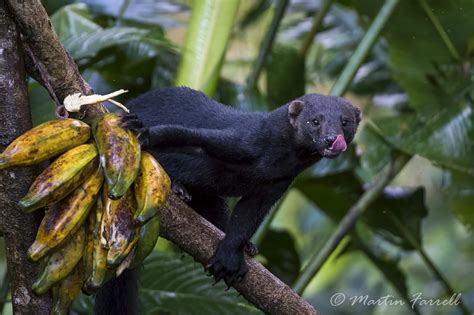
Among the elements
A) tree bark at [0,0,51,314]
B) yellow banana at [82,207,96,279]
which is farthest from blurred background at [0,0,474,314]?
yellow banana at [82,207,96,279]

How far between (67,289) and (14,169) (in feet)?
0.91

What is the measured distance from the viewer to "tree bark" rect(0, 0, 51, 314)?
185 cm

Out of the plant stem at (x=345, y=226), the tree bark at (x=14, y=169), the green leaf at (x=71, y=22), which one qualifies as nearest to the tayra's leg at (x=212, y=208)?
the plant stem at (x=345, y=226)

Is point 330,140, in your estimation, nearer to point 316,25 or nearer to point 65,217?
point 65,217

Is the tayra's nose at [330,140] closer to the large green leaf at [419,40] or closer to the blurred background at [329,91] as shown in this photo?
the blurred background at [329,91]

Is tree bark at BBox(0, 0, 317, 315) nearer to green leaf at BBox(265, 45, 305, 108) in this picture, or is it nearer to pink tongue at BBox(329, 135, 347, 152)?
pink tongue at BBox(329, 135, 347, 152)

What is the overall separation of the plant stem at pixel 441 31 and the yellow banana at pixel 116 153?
1869 mm

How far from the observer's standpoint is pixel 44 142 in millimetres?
1678

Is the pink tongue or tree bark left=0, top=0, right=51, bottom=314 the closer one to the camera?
tree bark left=0, top=0, right=51, bottom=314

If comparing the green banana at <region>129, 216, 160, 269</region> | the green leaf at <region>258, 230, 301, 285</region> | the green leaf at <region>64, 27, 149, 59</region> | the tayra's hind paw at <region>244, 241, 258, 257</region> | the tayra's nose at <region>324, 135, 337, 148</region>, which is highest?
the green banana at <region>129, 216, 160, 269</region>

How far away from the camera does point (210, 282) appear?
2.91 m

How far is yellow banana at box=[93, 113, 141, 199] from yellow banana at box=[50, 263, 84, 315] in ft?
0.77

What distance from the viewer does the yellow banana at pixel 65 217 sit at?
5.34ft

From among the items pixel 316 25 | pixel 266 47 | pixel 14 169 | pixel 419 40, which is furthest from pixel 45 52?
pixel 316 25
